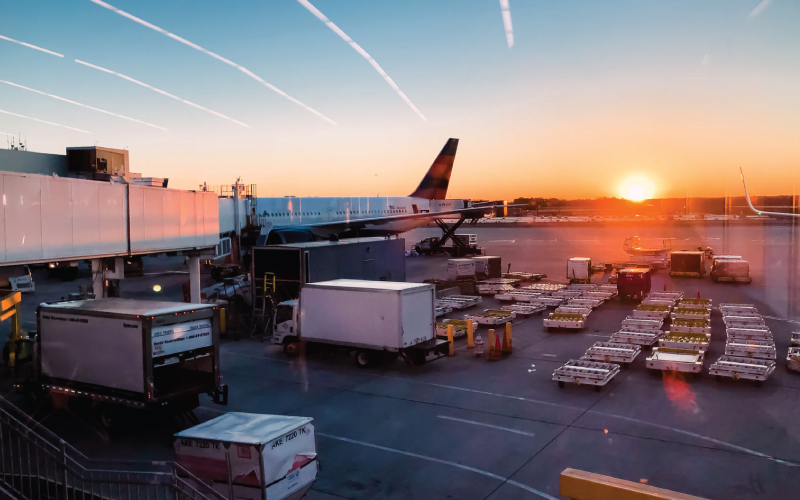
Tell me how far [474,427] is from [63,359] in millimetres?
11258

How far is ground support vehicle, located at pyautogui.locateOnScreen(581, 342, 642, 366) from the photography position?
21.4 metres

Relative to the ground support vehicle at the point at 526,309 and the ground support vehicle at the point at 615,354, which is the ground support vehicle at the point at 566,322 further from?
the ground support vehicle at the point at 615,354

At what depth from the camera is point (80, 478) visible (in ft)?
34.4

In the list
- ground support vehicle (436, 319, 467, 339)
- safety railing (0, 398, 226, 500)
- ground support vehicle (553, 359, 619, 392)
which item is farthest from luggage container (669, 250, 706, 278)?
safety railing (0, 398, 226, 500)

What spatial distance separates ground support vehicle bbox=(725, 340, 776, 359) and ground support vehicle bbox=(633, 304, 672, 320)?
6.46 m

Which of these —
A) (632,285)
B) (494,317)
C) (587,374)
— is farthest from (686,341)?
(632,285)

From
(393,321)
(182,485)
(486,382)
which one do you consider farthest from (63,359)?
(486,382)

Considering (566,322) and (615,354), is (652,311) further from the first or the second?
(615,354)

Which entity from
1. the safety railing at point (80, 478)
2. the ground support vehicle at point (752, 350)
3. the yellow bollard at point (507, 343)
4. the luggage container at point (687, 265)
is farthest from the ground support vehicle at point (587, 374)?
the luggage container at point (687, 265)

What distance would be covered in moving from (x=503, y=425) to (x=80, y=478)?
9.96 metres

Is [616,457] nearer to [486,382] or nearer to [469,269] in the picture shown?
[486,382]

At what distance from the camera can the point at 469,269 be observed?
44.4 m

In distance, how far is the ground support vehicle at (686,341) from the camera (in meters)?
22.2

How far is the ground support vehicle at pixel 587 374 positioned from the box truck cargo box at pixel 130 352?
409 inches
